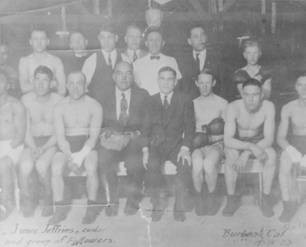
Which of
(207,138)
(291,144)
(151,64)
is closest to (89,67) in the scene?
(151,64)

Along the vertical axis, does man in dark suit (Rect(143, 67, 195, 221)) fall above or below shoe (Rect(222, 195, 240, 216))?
above

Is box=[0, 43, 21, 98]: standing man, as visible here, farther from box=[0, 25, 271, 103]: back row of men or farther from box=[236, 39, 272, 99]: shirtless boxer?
box=[236, 39, 272, 99]: shirtless boxer

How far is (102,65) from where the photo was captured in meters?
3.55

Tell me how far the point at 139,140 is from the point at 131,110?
0.19 m

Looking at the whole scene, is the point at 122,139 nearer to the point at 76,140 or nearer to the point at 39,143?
the point at 76,140

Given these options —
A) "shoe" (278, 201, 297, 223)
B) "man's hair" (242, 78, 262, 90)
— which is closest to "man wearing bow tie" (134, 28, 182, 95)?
"man's hair" (242, 78, 262, 90)

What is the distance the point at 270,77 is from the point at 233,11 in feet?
1.53

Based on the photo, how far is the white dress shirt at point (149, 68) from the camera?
3549 mm

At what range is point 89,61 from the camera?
139 inches

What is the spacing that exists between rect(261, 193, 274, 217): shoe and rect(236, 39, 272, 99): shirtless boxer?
2.04 feet

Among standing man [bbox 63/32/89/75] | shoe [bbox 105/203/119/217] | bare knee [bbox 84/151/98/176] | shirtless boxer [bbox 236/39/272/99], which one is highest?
standing man [bbox 63/32/89/75]

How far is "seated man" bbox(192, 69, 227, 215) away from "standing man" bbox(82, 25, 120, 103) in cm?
54

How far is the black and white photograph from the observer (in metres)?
3.52

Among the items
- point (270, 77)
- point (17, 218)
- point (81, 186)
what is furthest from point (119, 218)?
point (270, 77)
